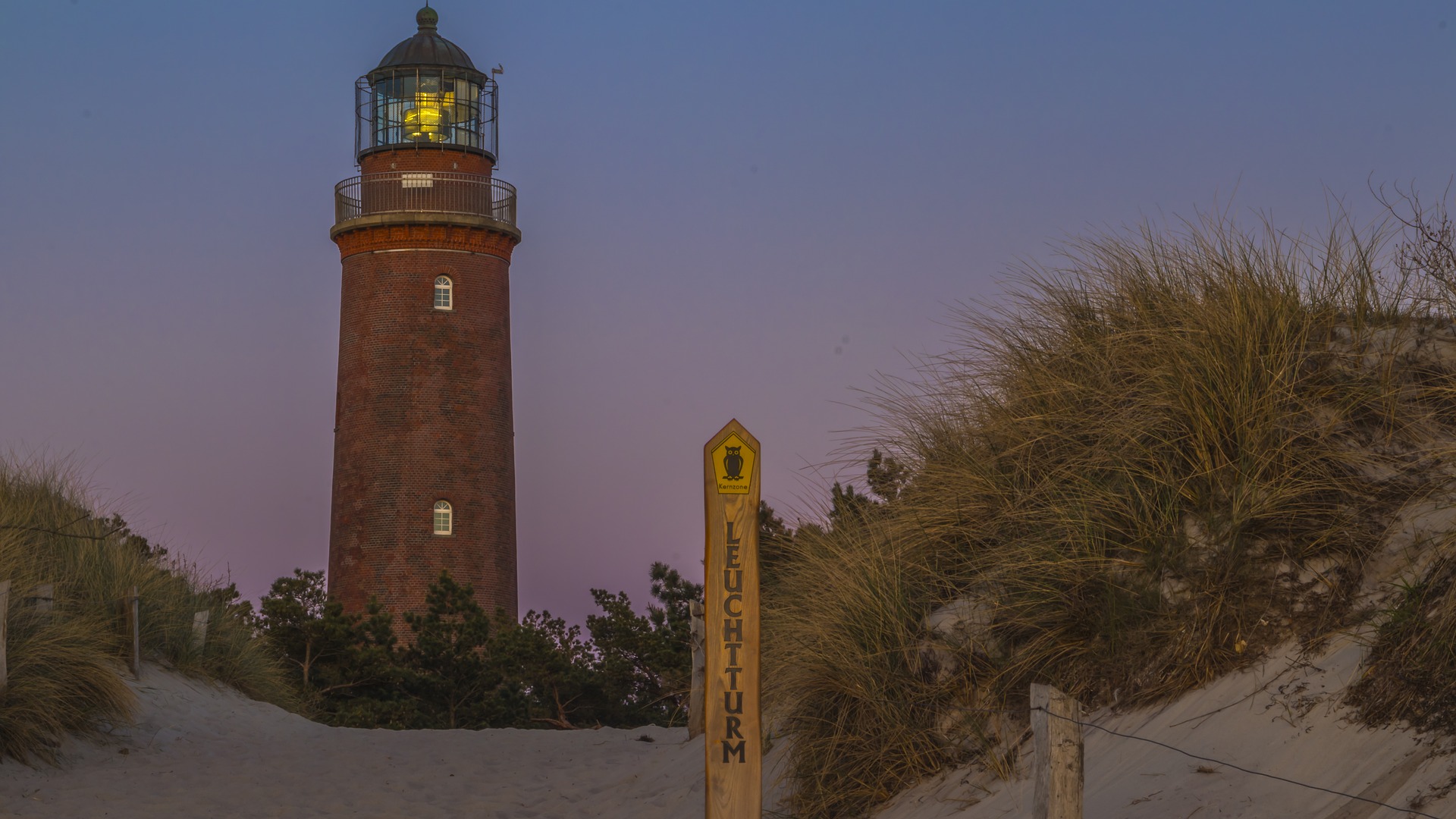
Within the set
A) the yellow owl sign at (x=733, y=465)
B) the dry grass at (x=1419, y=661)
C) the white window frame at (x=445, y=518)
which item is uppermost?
the white window frame at (x=445, y=518)

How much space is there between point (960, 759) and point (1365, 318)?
315cm

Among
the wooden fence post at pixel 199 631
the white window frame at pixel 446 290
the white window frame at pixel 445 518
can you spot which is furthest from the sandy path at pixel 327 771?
the white window frame at pixel 446 290

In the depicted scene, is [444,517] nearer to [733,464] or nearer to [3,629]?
[3,629]

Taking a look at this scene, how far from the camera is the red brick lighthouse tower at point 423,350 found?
2425 cm

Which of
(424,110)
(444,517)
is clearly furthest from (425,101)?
(444,517)

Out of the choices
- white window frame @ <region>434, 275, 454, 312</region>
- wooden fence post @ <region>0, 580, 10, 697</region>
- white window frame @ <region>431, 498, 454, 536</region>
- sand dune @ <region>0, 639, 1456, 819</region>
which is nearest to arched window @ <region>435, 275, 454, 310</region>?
white window frame @ <region>434, 275, 454, 312</region>

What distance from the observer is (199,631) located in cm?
1469

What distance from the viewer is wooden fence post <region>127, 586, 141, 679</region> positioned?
42.7ft

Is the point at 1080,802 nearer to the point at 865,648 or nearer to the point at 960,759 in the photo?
the point at 960,759

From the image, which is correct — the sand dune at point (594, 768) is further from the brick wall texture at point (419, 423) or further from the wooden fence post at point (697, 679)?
the brick wall texture at point (419, 423)

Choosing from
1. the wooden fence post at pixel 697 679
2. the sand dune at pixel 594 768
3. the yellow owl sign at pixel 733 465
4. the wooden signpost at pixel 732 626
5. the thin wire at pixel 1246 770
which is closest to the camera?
the thin wire at pixel 1246 770

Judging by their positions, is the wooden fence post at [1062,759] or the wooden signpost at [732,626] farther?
the wooden signpost at [732,626]

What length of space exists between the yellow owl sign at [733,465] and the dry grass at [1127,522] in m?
1.73

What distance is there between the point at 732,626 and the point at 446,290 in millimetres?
20215
